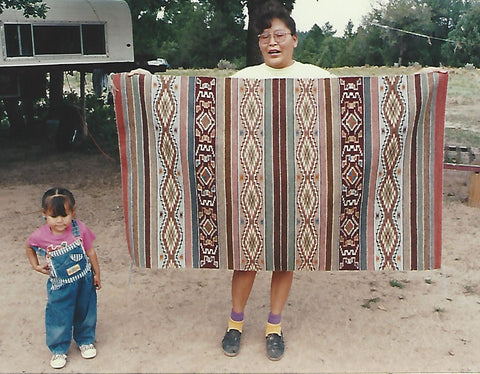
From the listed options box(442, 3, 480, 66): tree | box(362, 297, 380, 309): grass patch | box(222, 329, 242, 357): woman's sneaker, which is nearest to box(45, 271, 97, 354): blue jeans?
box(222, 329, 242, 357): woman's sneaker

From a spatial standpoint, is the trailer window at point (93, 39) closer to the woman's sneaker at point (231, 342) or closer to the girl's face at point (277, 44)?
the girl's face at point (277, 44)

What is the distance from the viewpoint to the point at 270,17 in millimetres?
3121

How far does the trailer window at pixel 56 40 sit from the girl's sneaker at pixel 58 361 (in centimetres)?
723

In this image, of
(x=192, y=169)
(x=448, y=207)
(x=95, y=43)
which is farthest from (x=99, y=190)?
(x=192, y=169)

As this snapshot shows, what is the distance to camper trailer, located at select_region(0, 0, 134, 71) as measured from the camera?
29.7 ft

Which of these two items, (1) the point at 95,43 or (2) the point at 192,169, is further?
(1) the point at 95,43

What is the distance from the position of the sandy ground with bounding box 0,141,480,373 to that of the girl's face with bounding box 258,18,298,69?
5.39 feet

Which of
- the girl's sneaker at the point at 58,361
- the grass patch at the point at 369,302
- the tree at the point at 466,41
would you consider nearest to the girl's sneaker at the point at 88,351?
the girl's sneaker at the point at 58,361

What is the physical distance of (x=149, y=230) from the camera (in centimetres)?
326

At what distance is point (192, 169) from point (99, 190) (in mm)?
4896

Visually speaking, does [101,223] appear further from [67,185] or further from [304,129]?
[304,129]

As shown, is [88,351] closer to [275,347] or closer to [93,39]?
[275,347]

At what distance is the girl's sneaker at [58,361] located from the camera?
3.21 metres

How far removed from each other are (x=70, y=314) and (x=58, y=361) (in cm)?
29
